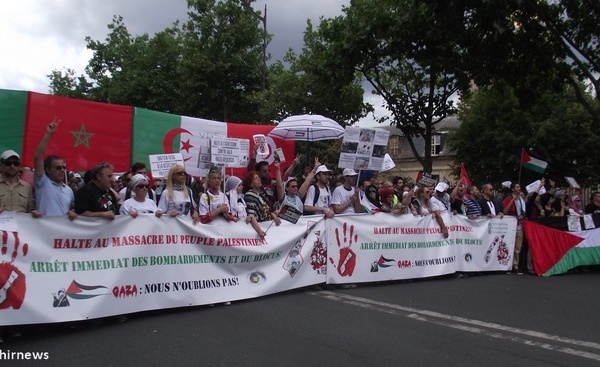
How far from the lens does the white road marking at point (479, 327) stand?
4.92m

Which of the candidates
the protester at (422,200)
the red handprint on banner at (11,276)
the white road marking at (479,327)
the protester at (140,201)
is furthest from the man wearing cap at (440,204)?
the red handprint on banner at (11,276)

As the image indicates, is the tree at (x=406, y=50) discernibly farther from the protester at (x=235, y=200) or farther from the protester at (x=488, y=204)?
the protester at (x=235, y=200)

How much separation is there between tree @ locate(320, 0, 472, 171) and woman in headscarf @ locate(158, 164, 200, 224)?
28.0 ft

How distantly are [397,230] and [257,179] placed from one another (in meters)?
2.64

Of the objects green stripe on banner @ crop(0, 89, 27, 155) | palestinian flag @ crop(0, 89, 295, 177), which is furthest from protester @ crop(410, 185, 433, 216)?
green stripe on banner @ crop(0, 89, 27, 155)

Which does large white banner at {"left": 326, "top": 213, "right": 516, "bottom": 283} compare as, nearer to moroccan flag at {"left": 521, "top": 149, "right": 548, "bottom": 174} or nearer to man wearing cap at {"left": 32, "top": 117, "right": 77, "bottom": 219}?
moroccan flag at {"left": 521, "top": 149, "right": 548, "bottom": 174}

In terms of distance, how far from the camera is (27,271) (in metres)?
5.01

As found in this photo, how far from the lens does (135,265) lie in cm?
577

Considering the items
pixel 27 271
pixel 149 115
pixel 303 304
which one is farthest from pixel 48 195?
pixel 149 115

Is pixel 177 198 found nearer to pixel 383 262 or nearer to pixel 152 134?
→ pixel 152 134

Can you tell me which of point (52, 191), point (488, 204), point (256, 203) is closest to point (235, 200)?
point (256, 203)

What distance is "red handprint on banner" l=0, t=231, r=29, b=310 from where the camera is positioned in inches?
190

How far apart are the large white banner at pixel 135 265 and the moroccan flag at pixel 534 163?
23.9 ft

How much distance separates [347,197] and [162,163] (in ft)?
9.94
